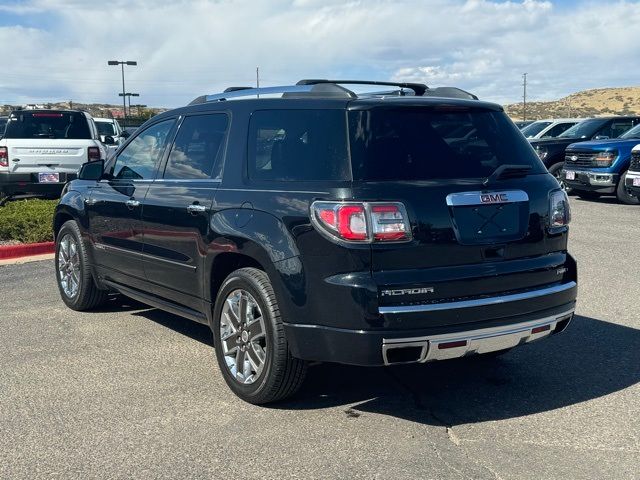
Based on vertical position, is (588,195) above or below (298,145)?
below

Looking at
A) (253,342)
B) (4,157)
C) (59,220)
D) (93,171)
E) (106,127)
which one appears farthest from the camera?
(106,127)

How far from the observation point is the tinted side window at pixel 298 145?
4355 millimetres

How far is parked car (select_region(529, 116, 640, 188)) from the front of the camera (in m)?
18.2

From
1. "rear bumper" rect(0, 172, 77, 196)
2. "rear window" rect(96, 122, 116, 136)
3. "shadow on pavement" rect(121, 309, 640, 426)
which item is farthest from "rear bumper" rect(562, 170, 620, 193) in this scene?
"rear window" rect(96, 122, 116, 136)

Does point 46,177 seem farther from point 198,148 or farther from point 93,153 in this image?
point 198,148

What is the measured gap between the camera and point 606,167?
15789mm

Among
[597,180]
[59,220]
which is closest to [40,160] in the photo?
[59,220]

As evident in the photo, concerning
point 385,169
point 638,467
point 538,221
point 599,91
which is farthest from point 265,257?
point 599,91

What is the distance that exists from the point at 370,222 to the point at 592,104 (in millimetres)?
86635

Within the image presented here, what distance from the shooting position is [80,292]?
276 inches

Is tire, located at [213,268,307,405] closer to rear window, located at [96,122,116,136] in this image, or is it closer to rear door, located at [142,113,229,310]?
rear door, located at [142,113,229,310]

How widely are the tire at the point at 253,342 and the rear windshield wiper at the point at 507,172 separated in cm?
141

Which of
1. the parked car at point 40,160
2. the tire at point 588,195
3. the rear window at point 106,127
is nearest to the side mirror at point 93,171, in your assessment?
the parked car at point 40,160

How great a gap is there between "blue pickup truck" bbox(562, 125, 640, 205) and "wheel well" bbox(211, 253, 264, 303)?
12.3 metres
